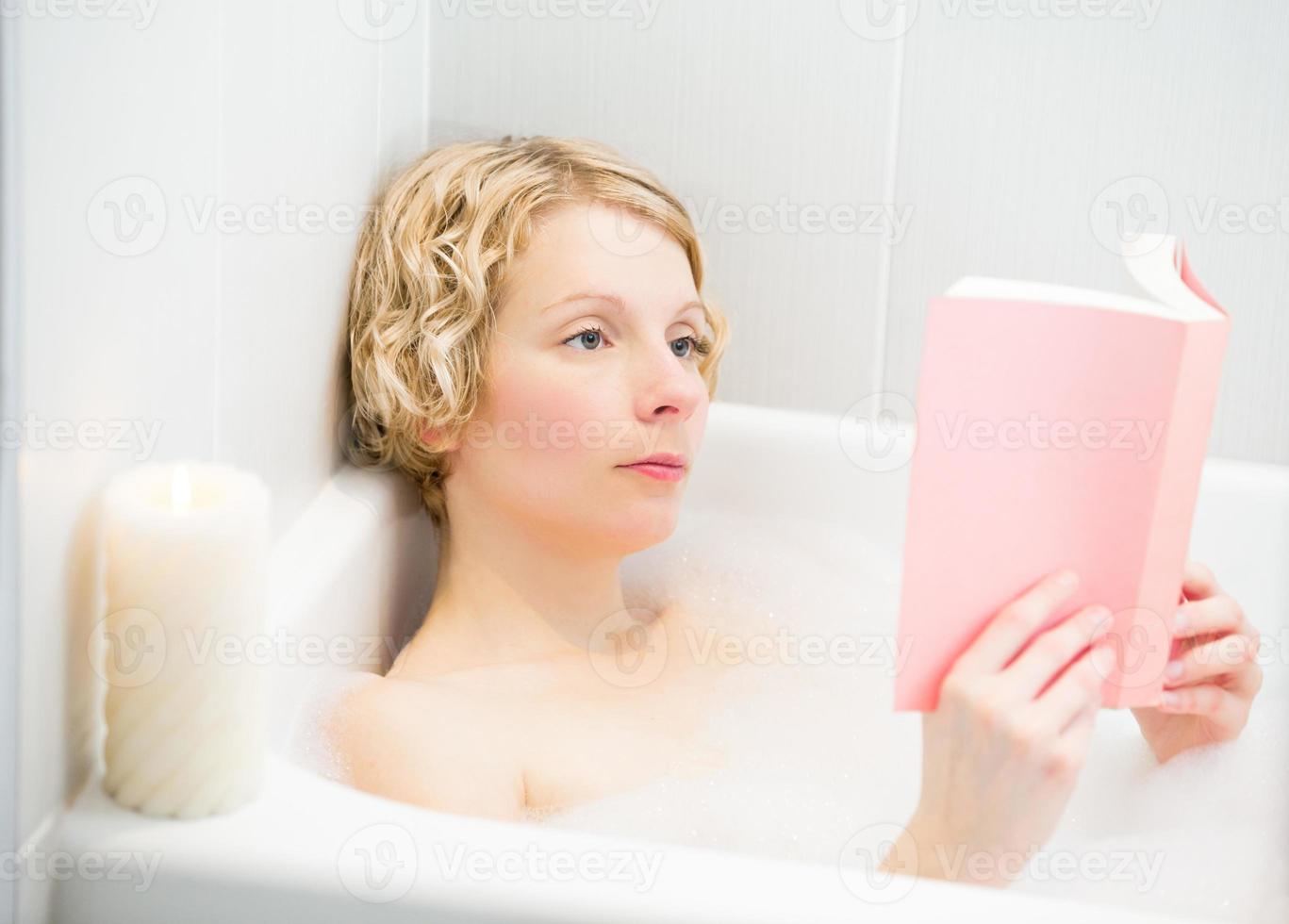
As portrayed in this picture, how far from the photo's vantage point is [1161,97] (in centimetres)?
143

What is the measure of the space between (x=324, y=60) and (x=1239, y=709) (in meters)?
0.88

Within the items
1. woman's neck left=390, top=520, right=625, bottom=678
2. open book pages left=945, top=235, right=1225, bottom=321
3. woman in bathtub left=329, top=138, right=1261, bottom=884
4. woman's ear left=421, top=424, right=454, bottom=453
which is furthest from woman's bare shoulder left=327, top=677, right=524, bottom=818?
open book pages left=945, top=235, right=1225, bottom=321

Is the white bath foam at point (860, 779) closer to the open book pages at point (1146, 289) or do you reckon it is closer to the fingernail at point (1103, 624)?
the fingernail at point (1103, 624)

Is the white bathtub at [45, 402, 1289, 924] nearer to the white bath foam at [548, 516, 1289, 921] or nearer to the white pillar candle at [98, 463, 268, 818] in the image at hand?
the white pillar candle at [98, 463, 268, 818]

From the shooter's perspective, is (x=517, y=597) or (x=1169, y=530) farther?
(x=517, y=597)

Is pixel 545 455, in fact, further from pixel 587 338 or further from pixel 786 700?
pixel 786 700

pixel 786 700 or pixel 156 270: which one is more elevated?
pixel 156 270

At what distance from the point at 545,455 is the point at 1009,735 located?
18.6 inches

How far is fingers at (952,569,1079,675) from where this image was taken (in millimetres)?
773

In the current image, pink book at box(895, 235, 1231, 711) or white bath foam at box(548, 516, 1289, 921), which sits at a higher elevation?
pink book at box(895, 235, 1231, 711)

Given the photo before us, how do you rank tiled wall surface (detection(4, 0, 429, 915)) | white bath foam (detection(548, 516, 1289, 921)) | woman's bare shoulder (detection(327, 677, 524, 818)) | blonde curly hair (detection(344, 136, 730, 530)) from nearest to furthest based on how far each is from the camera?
tiled wall surface (detection(4, 0, 429, 915))
woman's bare shoulder (detection(327, 677, 524, 818))
white bath foam (detection(548, 516, 1289, 921))
blonde curly hair (detection(344, 136, 730, 530))

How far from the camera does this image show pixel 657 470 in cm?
110

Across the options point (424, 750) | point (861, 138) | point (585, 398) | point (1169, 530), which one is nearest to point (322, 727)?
point (424, 750)

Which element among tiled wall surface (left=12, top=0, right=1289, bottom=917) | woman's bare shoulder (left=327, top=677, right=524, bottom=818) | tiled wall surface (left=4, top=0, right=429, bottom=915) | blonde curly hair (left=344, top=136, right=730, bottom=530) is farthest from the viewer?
tiled wall surface (left=12, top=0, right=1289, bottom=917)
